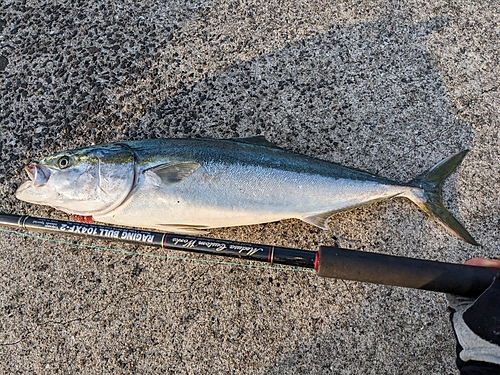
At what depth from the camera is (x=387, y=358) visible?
7.89 feet

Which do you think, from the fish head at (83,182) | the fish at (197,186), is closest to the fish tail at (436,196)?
the fish at (197,186)

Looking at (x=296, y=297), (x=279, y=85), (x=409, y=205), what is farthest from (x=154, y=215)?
(x=409, y=205)

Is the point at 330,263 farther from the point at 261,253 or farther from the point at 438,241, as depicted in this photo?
the point at 438,241

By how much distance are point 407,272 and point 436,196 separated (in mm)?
932

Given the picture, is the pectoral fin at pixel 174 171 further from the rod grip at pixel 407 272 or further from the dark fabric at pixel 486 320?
the dark fabric at pixel 486 320

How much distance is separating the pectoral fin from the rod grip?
95cm

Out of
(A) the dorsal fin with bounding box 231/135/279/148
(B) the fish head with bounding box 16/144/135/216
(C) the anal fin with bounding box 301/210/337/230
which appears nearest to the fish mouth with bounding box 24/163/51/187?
(B) the fish head with bounding box 16/144/135/216

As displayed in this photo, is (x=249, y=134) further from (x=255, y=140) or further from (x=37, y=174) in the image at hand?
(x=37, y=174)

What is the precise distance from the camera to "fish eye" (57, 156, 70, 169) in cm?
237

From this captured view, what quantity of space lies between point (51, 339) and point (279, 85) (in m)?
2.35

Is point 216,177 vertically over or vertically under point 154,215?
over

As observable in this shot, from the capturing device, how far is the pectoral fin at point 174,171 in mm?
2338

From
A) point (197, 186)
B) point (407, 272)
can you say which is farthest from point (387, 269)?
point (197, 186)

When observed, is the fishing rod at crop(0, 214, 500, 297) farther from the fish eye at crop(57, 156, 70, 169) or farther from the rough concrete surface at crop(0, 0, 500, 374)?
the fish eye at crop(57, 156, 70, 169)
